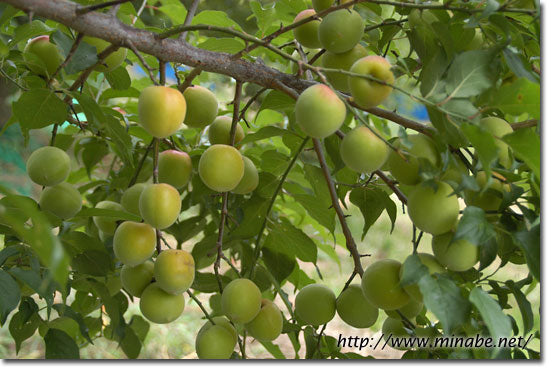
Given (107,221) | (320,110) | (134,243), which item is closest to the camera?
(320,110)

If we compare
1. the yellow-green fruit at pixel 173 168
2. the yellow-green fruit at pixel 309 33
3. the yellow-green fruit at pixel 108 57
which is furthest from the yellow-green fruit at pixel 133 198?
the yellow-green fruit at pixel 309 33

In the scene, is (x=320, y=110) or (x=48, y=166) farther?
(x=48, y=166)

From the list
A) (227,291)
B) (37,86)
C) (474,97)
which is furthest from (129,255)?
(474,97)

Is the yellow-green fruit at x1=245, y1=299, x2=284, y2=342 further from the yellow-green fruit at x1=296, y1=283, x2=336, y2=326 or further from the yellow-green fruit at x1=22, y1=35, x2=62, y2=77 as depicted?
the yellow-green fruit at x1=22, y1=35, x2=62, y2=77

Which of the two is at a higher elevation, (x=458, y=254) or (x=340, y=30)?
(x=340, y=30)

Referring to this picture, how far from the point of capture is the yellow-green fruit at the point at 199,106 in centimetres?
61

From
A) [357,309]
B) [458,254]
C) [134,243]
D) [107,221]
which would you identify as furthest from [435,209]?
[107,221]

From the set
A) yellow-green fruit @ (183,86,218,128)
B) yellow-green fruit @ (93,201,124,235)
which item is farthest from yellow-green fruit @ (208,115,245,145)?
yellow-green fruit @ (93,201,124,235)

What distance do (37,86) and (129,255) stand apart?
0.22 meters

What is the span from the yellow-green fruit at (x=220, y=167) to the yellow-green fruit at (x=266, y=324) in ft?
0.48

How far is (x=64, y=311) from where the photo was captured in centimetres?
66

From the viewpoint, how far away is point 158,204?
0.50m

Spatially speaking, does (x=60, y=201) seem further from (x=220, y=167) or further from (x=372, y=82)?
(x=372, y=82)

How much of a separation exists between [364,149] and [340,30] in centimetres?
14
